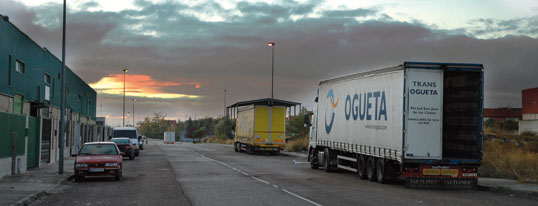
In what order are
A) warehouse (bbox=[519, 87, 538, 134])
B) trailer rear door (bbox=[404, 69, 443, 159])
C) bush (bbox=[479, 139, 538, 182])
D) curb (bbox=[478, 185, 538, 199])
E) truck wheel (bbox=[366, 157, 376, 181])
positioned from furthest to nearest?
1. warehouse (bbox=[519, 87, 538, 134])
2. bush (bbox=[479, 139, 538, 182])
3. truck wheel (bbox=[366, 157, 376, 181])
4. trailer rear door (bbox=[404, 69, 443, 159])
5. curb (bbox=[478, 185, 538, 199])

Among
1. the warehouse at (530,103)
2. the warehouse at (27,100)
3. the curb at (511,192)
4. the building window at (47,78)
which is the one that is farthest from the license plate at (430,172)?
the warehouse at (530,103)

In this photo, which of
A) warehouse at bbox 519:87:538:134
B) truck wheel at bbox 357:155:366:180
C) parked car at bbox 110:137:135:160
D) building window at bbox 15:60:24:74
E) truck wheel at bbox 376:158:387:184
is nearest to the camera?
truck wheel at bbox 376:158:387:184

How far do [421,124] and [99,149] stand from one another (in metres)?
11.5

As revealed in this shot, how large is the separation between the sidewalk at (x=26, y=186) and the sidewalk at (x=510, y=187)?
13.1 meters

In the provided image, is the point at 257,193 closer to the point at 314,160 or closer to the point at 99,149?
the point at 99,149

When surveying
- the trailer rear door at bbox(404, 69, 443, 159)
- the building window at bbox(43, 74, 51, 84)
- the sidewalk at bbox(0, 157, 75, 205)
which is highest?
the building window at bbox(43, 74, 51, 84)

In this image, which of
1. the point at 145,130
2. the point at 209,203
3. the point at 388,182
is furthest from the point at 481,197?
the point at 145,130

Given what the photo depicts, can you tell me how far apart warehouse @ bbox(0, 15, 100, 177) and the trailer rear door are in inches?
556

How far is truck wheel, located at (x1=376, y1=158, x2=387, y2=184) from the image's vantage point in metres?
19.0

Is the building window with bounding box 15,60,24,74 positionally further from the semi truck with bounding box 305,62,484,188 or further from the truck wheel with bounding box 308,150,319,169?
the semi truck with bounding box 305,62,484,188

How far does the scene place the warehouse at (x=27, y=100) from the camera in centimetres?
2227

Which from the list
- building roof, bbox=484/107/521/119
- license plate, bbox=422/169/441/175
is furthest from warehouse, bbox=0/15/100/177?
building roof, bbox=484/107/521/119

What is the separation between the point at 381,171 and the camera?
63.0 ft

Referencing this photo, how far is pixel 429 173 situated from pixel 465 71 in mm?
3433
